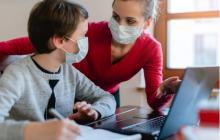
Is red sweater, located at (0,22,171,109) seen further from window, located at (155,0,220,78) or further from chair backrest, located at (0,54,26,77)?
window, located at (155,0,220,78)

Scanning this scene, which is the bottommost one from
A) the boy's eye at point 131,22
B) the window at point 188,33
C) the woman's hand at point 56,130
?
the window at point 188,33

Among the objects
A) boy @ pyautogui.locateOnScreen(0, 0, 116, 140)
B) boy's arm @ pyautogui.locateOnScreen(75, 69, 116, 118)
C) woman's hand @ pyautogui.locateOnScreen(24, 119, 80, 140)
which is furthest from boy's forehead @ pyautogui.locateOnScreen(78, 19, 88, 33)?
woman's hand @ pyautogui.locateOnScreen(24, 119, 80, 140)

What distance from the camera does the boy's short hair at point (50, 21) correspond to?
3.53 feet

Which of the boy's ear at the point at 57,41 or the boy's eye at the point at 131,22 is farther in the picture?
the boy's eye at the point at 131,22

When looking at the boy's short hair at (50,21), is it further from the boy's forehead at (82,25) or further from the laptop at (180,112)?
the laptop at (180,112)

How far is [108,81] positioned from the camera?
1532 mm

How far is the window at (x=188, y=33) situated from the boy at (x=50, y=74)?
49.0 inches

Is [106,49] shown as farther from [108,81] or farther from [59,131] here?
[59,131]

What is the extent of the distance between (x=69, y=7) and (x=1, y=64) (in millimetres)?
360

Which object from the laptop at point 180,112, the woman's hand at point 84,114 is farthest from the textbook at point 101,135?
the woman's hand at point 84,114

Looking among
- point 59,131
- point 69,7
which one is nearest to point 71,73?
point 69,7

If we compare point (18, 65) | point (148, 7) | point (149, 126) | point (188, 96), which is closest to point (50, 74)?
point (18, 65)

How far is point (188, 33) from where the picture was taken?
2.37 m

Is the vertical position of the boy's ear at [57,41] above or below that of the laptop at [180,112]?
above
